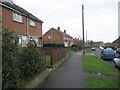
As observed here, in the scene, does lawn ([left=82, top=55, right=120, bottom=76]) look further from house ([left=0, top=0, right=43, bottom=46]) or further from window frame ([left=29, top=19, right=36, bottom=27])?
window frame ([left=29, top=19, right=36, bottom=27])

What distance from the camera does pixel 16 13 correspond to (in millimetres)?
13398

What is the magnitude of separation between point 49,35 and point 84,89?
38.7 metres

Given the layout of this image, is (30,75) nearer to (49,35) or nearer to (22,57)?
(22,57)

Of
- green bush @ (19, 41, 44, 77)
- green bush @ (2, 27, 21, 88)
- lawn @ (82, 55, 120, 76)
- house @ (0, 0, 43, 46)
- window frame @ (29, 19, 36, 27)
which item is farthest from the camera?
window frame @ (29, 19, 36, 27)

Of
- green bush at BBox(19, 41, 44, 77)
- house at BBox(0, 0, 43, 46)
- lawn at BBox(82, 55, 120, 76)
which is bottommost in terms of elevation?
lawn at BBox(82, 55, 120, 76)

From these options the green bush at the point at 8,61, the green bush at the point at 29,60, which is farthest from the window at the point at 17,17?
the green bush at the point at 8,61

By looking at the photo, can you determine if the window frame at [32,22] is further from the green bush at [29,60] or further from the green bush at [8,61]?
the green bush at [8,61]

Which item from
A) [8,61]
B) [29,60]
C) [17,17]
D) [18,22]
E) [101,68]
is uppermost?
[17,17]

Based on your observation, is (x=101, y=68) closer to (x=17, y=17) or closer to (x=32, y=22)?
(x=17, y=17)

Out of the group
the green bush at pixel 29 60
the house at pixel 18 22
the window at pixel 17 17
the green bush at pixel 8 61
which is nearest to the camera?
the green bush at pixel 8 61

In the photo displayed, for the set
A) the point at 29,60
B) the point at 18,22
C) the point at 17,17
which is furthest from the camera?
the point at 17,17

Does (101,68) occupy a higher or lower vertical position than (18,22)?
lower

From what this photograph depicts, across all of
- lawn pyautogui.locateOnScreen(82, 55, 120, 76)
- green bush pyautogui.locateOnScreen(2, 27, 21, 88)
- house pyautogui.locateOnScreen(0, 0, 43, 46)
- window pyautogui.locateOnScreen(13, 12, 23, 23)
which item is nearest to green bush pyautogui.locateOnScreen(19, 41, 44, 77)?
green bush pyautogui.locateOnScreen(2, 27, 21, 88)

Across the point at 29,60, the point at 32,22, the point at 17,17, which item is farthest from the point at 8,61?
the point at 32,22
